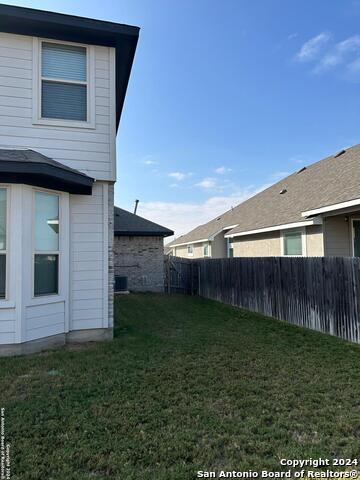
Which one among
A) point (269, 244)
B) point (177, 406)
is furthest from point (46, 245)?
point (269, 244)

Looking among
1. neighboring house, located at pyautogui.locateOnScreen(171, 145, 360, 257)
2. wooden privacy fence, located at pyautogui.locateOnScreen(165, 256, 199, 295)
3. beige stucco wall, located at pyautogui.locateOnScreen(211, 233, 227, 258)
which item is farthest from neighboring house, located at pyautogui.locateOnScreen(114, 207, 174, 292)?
beige stucco wall, located at pyautogui.locateOnScreen(211, 233, 227, 258)

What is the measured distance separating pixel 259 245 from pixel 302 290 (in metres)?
6.33

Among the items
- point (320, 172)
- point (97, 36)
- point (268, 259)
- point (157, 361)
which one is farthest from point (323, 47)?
point (157, 361)

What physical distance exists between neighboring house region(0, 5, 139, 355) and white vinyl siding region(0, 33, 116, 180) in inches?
0.7

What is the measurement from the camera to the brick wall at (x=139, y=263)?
1606 cm

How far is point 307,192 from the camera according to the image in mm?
12461

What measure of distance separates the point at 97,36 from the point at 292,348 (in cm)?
710

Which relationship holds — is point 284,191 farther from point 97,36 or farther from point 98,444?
point 98,444

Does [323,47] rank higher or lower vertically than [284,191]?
higher

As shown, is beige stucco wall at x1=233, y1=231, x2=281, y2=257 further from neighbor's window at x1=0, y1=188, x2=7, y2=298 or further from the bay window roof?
neighbor's window at x1=0, y1=188, x2=7, y2=298

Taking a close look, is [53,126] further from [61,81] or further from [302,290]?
[302,290]

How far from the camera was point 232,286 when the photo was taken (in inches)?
463

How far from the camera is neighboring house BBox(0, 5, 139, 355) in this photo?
569 centimetres

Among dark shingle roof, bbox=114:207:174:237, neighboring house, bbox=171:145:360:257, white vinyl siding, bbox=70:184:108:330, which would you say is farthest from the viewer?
dark shingle roof, bbox=114:207:174:237
